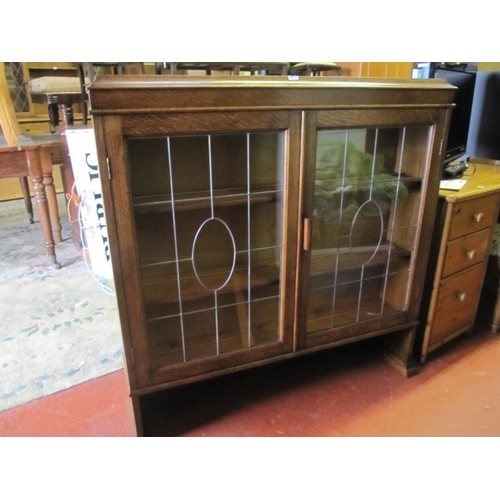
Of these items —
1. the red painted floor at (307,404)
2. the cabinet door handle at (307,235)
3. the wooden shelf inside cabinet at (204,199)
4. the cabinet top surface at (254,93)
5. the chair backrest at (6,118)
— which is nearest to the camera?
the cabinet top surface at (254,93)

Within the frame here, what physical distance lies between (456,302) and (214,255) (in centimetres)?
97

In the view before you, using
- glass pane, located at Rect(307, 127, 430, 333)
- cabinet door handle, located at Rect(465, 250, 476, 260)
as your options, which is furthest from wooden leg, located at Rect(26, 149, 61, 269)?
cabinet door handle, located at Rect(465, 250, 476, 260)

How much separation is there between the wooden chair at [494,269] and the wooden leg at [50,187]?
2175 millimetres

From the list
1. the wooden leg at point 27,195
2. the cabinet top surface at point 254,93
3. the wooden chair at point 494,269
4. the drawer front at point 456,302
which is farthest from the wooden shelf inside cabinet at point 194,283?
the wooden leg at point 27,195

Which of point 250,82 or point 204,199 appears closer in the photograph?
point 250,82

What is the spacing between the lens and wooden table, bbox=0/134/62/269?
7.07ft

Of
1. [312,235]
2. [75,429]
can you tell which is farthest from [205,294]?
[75,429]

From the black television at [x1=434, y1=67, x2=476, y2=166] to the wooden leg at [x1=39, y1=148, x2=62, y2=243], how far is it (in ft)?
6.52

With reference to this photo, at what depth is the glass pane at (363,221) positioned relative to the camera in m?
1.20

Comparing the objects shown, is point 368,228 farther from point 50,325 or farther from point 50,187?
point 50,187

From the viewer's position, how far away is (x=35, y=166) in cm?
222

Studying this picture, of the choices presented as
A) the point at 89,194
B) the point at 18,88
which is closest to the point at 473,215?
the point at 89,194

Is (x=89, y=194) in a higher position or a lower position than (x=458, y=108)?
lower

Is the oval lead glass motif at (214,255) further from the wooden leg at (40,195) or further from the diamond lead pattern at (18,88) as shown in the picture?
the diamond lead pattern at (18,88)
